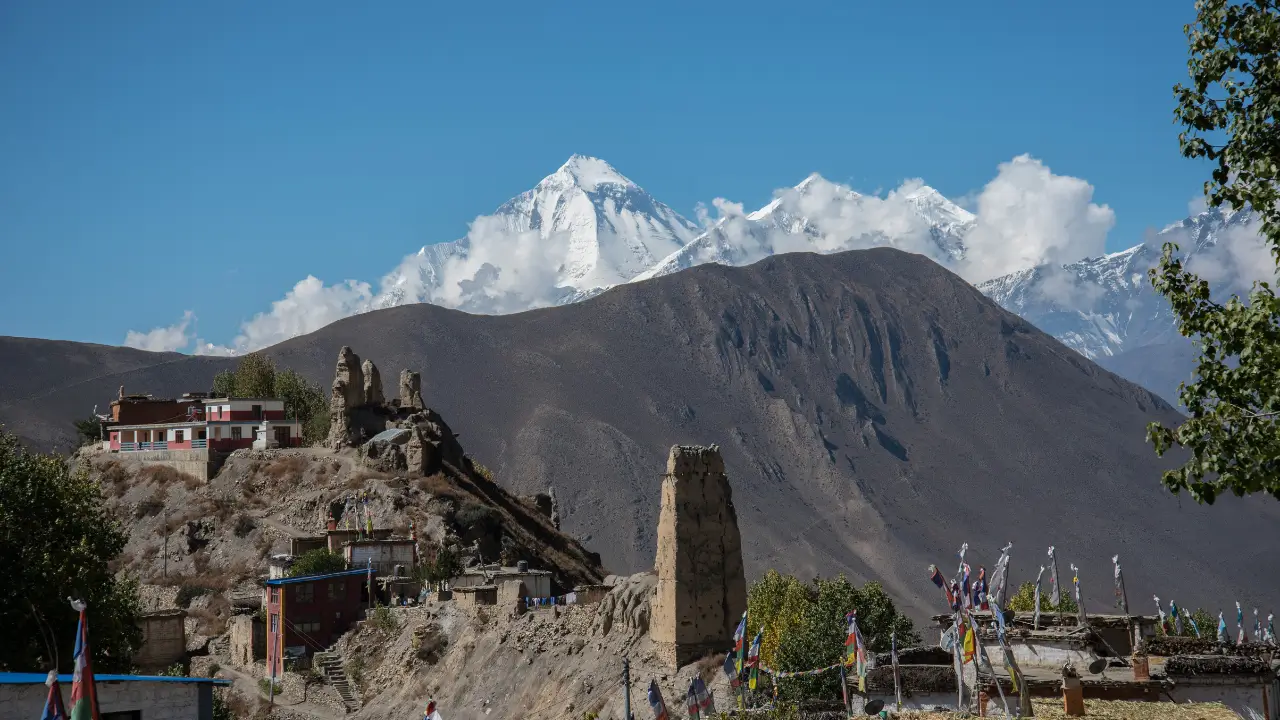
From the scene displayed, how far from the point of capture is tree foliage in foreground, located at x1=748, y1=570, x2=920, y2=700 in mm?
43000

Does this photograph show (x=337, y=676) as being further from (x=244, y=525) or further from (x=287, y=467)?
(x=287, y=467)

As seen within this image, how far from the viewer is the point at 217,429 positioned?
9931 cm

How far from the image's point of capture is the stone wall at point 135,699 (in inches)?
1001

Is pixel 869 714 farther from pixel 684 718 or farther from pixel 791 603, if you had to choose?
pixel 791 603

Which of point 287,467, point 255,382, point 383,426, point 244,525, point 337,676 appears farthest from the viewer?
point 255,382

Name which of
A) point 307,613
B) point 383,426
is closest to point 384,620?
point 307,613

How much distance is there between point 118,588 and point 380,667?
15.0m

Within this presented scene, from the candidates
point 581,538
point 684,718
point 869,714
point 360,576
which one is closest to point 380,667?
point 360,576

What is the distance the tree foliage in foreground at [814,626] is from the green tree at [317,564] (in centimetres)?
1880

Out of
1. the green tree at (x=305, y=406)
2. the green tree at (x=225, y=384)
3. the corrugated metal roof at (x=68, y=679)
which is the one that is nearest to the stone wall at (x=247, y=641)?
the green tree at (x=305, y=406)

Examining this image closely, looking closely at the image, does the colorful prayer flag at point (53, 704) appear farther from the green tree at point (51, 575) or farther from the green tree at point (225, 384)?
the green tree at point (225, 384)

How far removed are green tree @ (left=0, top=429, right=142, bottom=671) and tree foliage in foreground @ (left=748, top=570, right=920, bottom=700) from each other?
17894 mm

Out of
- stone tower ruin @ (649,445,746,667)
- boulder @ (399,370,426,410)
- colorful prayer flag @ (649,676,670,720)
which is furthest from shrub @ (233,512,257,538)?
colorful prayer flag @ (649,676,670,720)

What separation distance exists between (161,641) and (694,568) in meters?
26.0
